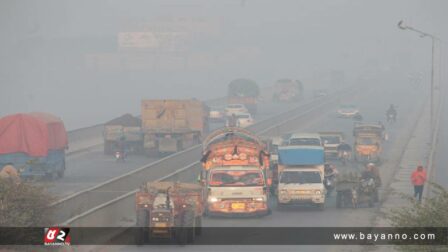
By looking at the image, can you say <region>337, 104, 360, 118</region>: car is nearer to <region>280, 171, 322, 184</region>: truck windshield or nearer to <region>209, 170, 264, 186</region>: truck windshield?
<region>280, 171, 322, 184</region>: truck windshield

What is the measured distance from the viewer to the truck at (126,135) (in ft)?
228

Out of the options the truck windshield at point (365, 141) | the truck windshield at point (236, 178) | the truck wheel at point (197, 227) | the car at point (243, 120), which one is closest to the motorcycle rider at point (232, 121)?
the car at point (243, 120)

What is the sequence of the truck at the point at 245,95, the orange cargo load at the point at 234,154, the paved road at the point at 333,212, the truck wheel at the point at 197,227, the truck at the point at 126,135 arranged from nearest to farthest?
the paved road at the point at 333,212 → the truck wheel at the point at 197,227 → the orange cargo load at the point at 234,154 → the truck at the point at 126,135 → the truck at the point at 245,95

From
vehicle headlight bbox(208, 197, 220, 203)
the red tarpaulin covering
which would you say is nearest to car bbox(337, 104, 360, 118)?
the red tarpaulin covering

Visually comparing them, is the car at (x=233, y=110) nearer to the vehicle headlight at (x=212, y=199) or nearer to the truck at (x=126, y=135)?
the truck at (x=126, y=135)

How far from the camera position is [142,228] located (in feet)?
109

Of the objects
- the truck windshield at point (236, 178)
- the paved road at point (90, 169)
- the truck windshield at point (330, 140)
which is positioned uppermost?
the truck windshield at point (236, 178)

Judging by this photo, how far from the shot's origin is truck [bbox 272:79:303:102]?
129875 mm

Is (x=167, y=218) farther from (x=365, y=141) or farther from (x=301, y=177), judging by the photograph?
(x=365, y=141)

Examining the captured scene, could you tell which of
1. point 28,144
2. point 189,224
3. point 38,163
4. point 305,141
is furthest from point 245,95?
point 189,224

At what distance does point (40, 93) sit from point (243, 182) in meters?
155

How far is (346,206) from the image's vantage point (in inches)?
1702

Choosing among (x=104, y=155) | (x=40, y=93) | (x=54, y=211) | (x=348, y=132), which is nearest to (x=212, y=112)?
(x=348, y=132)

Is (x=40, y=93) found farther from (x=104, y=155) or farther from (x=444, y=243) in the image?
(x=444, y=243)
